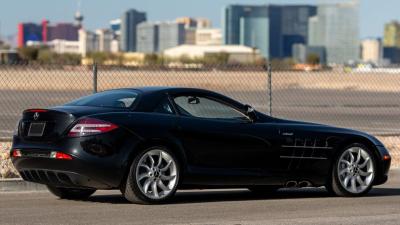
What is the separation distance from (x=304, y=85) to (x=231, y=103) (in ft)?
202

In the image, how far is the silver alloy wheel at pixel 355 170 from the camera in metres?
12.3

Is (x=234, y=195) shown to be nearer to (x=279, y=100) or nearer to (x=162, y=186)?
(x=162, y=186)

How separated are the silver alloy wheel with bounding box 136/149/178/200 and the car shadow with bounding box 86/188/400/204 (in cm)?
29

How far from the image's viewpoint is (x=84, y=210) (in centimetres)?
1078

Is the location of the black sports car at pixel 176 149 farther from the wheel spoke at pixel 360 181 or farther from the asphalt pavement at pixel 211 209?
the asphalt pavement at pixel 211 209

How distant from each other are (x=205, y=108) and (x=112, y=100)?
3.75ft

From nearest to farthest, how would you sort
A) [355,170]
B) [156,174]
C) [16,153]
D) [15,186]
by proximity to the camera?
[156,174] → [16,153] → [355,170] → [15,186]

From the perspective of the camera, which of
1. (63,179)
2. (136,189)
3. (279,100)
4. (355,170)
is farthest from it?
(279,100)

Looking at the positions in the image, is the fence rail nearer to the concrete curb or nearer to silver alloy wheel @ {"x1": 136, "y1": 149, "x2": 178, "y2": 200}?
the concrete curb

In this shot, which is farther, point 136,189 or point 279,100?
point 279,100

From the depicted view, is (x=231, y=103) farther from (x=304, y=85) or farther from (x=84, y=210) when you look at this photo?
(x=304, y=85)

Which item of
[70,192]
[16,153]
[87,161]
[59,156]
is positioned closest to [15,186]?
[70,192]

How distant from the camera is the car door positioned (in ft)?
37.5

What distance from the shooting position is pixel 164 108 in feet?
37.7
